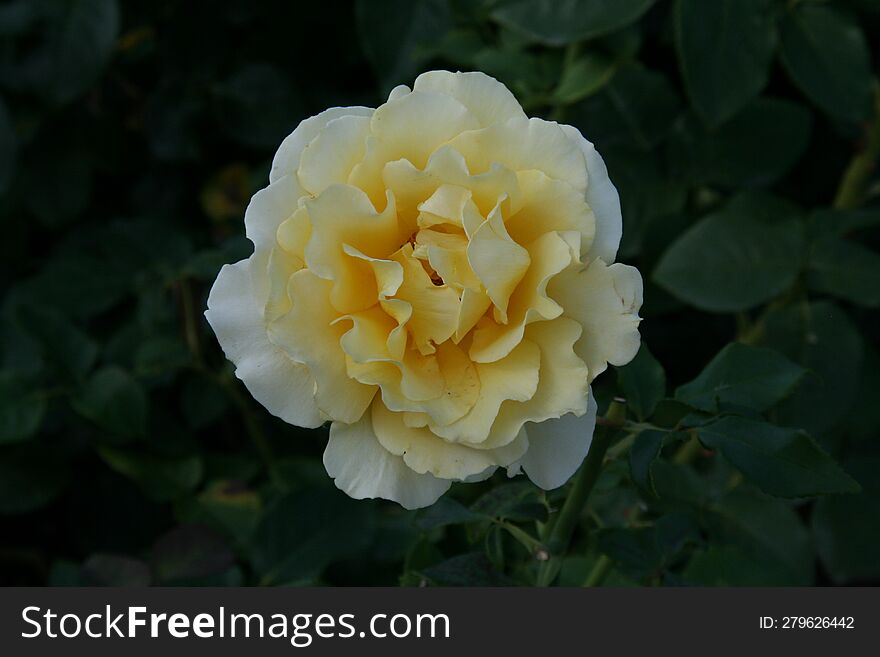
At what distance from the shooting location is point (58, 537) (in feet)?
5.71

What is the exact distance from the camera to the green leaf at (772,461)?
2.72ft

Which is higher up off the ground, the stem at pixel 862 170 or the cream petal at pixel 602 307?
the cream petal at pixel 602 307

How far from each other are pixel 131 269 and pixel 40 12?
1.33ft

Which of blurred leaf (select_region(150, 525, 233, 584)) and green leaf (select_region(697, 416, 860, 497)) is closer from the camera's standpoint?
green leaf (select_region(697, 416, 860, 497))

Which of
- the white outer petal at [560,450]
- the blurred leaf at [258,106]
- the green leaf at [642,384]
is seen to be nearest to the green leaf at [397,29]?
the blurred leaf at [258,106]

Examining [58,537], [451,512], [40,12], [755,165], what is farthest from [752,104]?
[58,537]

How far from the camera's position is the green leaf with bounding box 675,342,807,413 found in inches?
35.5

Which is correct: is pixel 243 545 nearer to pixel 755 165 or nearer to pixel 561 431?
pixel 561 431

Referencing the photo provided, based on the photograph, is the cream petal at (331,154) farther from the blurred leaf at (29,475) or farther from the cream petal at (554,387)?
the blurred leaf at (29,475)

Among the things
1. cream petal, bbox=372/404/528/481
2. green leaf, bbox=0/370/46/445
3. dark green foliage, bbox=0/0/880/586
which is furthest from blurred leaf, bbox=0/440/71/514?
cream petal, bbox=372/404/528/481

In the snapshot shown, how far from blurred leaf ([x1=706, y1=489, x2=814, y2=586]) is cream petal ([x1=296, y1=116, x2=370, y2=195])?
0.74 meters

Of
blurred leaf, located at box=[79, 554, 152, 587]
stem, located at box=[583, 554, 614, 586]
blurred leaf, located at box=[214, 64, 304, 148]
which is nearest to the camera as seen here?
stem, located at box=[583, 554, 614, 586]

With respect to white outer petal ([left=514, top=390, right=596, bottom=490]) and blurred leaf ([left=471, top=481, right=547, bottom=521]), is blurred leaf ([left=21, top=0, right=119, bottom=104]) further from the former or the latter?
white outer petal ([left=514, top=390, right=596, bottom=490])

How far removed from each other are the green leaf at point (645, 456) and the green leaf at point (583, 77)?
1.98ft
